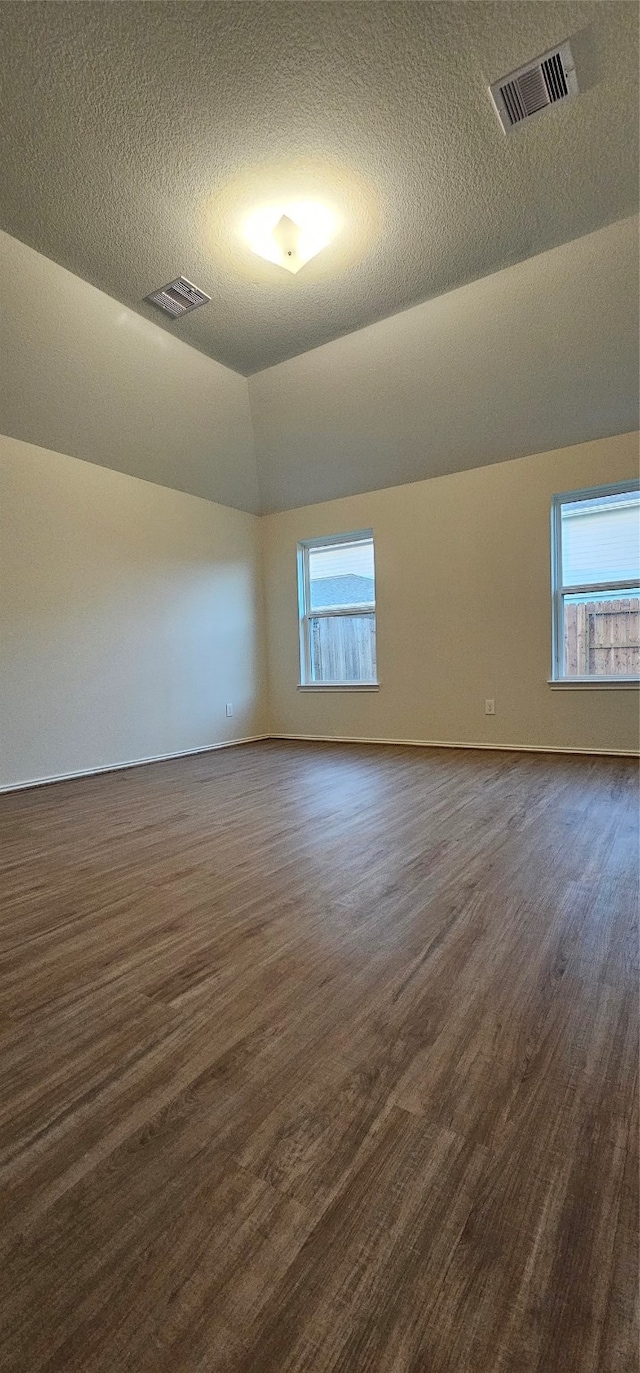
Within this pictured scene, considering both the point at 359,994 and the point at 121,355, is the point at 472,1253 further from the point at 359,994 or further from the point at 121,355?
the point at 121,355

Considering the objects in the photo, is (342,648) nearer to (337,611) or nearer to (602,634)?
(337,611)

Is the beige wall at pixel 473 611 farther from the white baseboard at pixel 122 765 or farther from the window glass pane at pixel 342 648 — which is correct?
the white baseboard at pixel 122 765

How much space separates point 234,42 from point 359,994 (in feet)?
10.3

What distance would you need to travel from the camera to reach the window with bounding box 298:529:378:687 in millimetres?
5367

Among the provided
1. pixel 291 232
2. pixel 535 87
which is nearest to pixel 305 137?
pixel 291 232

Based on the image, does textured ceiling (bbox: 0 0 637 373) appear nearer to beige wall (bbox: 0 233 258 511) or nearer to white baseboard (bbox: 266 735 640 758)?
beige wall (bbox: 0 233 258 511)

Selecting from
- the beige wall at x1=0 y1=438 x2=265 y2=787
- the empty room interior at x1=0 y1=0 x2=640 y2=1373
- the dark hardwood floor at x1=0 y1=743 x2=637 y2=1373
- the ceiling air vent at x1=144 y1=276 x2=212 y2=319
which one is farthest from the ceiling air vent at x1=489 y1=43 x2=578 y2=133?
the beige wall at x1=0 y1=438 x2=265 y2=787

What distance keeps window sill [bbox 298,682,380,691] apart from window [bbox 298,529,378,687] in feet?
0.03

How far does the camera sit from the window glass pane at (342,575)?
5.36 m

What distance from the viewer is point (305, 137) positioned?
2227 mm

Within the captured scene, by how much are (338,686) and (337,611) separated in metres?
0.79

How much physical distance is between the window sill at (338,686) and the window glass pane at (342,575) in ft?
2.69

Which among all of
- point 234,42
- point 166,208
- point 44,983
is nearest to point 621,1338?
point 44,983

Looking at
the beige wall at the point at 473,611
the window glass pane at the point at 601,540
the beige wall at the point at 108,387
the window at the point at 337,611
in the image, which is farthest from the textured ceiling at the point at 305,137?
the window at the point at 337,611
